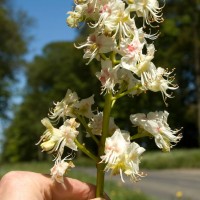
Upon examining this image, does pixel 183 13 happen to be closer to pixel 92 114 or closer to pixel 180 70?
pixel 180 70

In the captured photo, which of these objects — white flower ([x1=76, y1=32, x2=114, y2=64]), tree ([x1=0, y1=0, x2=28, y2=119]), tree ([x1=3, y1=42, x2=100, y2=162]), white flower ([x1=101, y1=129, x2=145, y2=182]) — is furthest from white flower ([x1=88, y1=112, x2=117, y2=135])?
tree ([x1=3, y1=42, x2=100, y2=162])

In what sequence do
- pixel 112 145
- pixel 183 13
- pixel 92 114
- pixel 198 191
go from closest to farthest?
pixel 112 145 < pixel 92 114 < pixel 198 191 < pixel 183 13

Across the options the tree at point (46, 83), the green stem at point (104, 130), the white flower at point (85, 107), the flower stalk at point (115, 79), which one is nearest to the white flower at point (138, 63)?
the flower stalk at point (115, 79)

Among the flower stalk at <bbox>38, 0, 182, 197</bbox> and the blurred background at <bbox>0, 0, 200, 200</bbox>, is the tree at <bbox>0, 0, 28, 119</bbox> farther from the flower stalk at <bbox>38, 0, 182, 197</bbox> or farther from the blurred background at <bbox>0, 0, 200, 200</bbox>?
the flower stalk at <bbox>38, 0, 182, 197</bbox>

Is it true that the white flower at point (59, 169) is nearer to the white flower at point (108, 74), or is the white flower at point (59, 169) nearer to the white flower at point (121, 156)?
the white flower at point (121, 156)

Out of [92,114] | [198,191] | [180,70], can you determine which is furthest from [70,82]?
[92,114]

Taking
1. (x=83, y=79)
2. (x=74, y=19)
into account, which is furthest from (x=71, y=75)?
(x=74, y=19)
